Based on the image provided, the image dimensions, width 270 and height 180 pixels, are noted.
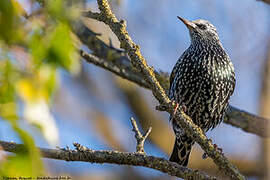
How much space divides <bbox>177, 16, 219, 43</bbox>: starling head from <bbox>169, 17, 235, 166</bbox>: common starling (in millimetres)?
285

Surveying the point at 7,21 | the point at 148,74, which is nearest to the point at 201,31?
the point at 148,74

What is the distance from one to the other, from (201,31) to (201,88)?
103cm

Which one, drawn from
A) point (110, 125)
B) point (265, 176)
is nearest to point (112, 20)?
point (265, 176)

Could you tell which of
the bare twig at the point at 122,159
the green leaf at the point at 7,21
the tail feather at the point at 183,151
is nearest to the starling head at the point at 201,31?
the tail feather at the point at 183,151

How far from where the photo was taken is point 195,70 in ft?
18.4

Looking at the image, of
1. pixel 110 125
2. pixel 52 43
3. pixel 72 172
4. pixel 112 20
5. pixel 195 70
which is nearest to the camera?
pixel 52 43

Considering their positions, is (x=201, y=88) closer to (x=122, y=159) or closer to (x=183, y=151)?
(x=183, y=151)

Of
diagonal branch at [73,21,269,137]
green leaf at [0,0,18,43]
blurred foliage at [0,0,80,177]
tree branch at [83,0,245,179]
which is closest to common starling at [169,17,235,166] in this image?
diagonal branch at [73,21,269,137]

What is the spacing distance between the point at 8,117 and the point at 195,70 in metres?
3.78

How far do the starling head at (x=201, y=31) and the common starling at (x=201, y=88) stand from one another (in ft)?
0.93

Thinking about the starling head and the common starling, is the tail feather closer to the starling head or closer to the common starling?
the common starling

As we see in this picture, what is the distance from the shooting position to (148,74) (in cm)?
363

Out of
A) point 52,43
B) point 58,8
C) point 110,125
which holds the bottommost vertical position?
point 52,43

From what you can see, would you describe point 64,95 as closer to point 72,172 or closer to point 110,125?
point 110,125
